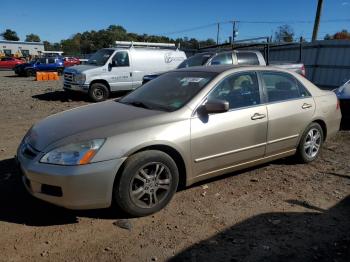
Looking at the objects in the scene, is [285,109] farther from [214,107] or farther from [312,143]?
[214,107]

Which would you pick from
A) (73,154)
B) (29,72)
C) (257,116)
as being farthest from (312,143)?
(29,72)

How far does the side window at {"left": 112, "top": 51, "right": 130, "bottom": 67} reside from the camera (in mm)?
13650

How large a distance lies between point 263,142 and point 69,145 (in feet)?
8.23

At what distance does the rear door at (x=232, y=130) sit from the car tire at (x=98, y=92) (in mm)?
9232

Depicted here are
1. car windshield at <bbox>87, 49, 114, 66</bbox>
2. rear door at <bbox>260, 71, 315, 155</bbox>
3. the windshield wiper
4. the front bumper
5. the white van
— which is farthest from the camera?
car windshield at <bbox>87, 49, 114, 66</bbox>

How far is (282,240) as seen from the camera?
3424mm

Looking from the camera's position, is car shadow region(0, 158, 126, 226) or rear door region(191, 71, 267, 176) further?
rear door region(191, 71, 267, 176)

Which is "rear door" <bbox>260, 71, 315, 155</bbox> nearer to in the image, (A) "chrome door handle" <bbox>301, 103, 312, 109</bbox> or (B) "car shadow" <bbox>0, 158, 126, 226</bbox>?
(A) "chrome door handle" <bbox>301, 103, 312, 109</bbox>

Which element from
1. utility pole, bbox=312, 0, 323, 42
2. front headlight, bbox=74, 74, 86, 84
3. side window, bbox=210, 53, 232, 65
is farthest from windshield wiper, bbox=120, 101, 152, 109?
utility pole, bbox=312, 0, 323, 42

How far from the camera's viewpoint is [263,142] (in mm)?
4781

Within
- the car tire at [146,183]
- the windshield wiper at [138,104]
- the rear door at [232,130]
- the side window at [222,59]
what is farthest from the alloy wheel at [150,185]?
the side window at [222,59]

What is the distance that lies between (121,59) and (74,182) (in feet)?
35.8

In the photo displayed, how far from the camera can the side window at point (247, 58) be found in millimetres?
12077

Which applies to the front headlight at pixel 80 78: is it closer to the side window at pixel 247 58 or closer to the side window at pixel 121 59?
the side window at pixel 121 59
